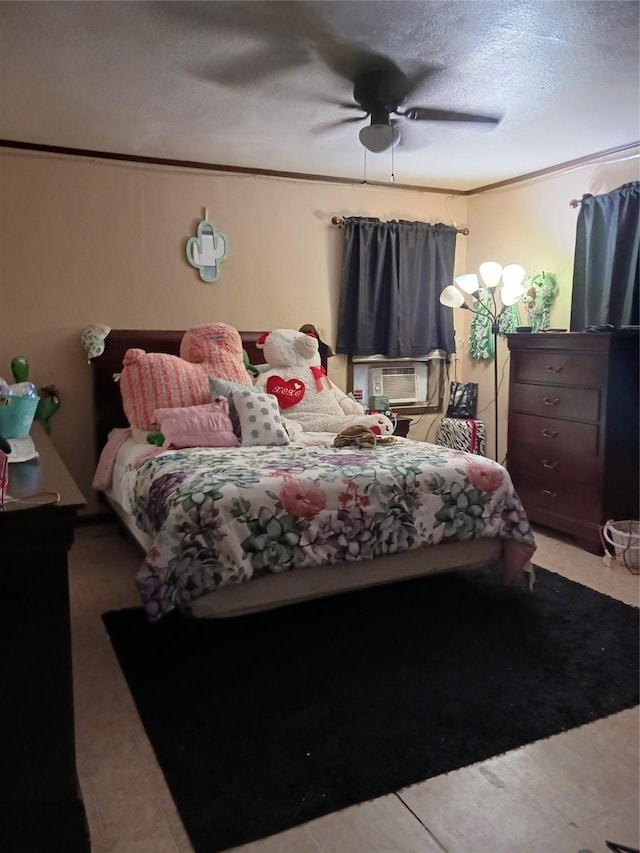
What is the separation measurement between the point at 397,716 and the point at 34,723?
1103mm

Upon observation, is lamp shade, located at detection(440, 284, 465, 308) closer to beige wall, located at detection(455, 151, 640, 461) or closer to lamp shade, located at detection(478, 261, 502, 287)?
lamp shade, located at detection(478, 261, 502, 287)

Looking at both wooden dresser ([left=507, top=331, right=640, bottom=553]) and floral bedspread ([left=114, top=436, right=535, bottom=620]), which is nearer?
floral bedspread ([left=114, top=436, right=535, bottom=620])

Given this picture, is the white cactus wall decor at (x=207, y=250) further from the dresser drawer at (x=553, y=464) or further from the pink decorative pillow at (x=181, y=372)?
the dresser drawer at (x=553, y=464)

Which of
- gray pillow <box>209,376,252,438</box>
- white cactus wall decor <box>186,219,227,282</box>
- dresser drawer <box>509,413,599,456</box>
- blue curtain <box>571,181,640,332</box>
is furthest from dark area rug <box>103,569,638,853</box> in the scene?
white cactus wall decor <box>186,219,227,282</box>

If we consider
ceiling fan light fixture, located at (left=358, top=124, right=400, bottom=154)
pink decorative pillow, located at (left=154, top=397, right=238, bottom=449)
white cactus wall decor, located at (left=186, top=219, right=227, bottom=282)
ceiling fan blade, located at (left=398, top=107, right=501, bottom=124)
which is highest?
ceiling fan blade, located at (left=398, top=107, right=501, bottom=124)

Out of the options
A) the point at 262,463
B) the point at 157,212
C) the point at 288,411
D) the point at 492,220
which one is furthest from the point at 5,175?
the point at 492,220

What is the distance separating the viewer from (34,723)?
145 cm

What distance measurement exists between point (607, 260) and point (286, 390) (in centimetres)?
203

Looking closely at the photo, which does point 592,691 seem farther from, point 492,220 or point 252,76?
point 492,220

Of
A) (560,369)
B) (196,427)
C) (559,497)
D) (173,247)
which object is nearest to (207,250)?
(173,247)

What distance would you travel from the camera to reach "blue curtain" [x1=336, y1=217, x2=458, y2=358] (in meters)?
4.64

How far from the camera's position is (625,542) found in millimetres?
3393

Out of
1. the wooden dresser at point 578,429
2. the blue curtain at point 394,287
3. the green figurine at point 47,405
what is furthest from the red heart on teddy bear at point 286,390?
the wooden dresser at point 578,429

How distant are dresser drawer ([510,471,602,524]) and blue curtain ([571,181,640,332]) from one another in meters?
0.98
